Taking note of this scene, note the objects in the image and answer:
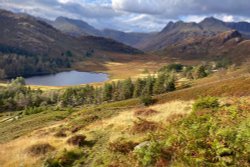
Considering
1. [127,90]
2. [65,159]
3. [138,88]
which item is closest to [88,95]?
[127,90]

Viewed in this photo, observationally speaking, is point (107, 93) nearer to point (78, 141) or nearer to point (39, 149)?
point (39, 149)

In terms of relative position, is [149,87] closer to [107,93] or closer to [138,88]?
[138,88]

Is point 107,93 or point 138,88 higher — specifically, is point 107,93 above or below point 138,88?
below

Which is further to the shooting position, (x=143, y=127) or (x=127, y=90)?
(x=127, y=90)

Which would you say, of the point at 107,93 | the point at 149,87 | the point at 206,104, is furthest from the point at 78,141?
the point at 107,93

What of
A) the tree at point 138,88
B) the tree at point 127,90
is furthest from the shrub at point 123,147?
the tree at point 127,90

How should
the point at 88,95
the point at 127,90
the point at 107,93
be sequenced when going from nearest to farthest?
the point at 127,90 → the point at 107,93 → the point at 88,95

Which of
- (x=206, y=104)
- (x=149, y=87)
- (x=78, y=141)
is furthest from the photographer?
(x=149, y=87)

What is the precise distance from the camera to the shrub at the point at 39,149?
81.9 feet

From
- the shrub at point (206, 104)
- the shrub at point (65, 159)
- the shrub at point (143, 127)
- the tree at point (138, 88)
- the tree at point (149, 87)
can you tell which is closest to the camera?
the shrub at point (65, 159)

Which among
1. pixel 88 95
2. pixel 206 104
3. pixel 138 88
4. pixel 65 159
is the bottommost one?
pixel 88 95

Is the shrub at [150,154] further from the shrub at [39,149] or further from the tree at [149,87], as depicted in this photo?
the tree at [149,87]

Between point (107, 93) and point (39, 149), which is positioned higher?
point (39, 149)

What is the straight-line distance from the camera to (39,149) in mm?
25312
